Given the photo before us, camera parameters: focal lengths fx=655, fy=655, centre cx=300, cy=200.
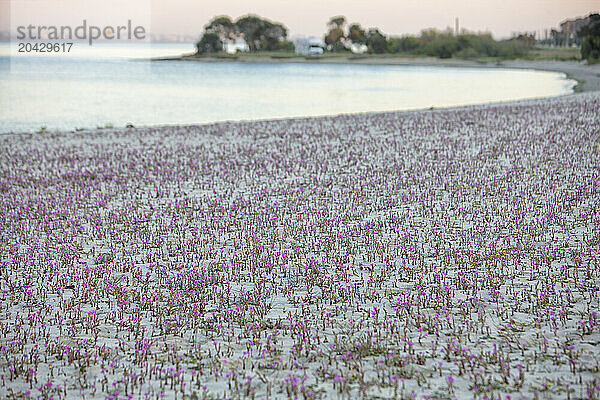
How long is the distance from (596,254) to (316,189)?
7487 mm

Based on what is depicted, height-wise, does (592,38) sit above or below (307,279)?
above

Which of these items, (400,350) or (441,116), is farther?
(441,116)

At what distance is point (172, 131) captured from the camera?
3117cm

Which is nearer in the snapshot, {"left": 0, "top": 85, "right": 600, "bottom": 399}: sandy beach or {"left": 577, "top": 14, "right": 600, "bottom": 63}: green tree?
{"left": 0, "top": 85, "right": 600, "bottom": 399}: sandy beach

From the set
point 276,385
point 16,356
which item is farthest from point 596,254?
point 16,356

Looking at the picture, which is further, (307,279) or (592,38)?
(592,38)

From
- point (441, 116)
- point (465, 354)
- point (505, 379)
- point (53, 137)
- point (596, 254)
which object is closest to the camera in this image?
point (505, 379)

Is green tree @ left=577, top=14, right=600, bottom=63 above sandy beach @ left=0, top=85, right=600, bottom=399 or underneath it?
above

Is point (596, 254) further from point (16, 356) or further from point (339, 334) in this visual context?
point (16, 356)

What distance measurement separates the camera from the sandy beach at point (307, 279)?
22.3 feet

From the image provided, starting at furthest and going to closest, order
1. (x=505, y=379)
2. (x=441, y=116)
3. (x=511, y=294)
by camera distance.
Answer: (x=441, y=116) → (x=511, y=294) → (x=505, y=379)

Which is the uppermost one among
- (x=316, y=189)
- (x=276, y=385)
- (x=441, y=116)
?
(x=441, y=116)

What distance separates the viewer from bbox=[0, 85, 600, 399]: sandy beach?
6805mm

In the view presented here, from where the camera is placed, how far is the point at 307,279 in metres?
9.72
